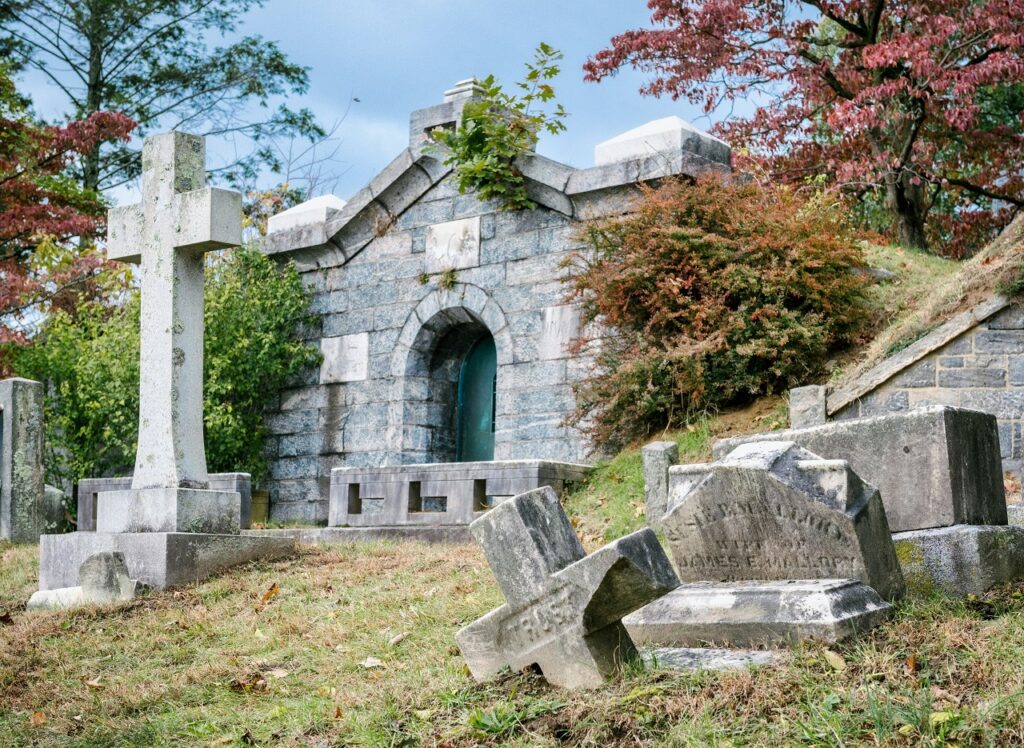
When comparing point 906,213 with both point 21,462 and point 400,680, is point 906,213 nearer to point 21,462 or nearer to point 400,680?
point 21,462

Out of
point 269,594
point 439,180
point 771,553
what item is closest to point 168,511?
point 269,594

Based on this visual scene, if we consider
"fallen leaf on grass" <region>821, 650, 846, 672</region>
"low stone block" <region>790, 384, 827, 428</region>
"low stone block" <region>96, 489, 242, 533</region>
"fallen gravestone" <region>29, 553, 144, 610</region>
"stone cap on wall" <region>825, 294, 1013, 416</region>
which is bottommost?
"fallen gravestone" <region>29, 553, 144, 610</region>

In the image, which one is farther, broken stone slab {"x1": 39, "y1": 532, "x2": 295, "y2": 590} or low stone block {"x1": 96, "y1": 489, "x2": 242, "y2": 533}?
low stone block {"x1": 96, "y1": 489, "x2": 242, "y2": 533}

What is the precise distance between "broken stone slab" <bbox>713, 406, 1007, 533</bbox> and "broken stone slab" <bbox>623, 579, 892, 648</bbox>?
33.1 inches

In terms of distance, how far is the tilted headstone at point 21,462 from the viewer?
1128cm

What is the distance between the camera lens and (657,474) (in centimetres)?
862

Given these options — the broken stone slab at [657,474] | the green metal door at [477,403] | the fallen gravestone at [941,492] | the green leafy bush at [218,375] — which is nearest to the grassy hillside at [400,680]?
the fallen gravestone at [941,492]

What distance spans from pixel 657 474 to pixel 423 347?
4785mm

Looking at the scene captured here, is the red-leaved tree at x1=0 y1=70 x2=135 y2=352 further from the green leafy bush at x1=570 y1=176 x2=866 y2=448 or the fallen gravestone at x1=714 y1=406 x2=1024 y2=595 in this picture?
the fallen gravestone at x1=714 y1=406 x2=1024 y2=595

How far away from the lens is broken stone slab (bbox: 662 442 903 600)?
15.5ft

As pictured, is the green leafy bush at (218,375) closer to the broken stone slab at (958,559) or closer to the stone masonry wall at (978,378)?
the stone masonry wall at (978,378)

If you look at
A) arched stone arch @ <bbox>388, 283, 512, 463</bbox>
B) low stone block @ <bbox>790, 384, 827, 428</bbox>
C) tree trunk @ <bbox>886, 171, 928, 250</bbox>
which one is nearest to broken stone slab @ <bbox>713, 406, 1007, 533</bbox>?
low stone block @ <bbox>790, 384, 827, 428</bbox>

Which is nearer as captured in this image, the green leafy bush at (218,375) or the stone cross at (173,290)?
the stone cross at (173,290)

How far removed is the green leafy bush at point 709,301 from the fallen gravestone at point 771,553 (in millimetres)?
4750
